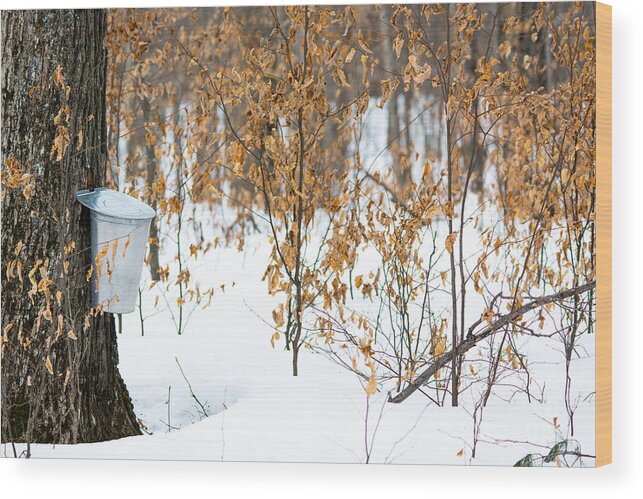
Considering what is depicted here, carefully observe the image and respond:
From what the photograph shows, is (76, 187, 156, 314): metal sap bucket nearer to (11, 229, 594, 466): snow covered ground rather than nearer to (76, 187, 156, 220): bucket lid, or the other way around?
(76, 187, 156, 220): bucket lid

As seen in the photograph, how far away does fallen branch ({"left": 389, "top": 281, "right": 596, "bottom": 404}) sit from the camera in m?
4.00

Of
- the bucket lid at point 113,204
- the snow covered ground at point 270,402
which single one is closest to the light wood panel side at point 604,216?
the snow covered ground at point 270,402

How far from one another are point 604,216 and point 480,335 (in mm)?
651

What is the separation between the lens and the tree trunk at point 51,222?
407 centimetres

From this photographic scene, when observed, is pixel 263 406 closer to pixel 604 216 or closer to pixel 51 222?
pixel 51 222

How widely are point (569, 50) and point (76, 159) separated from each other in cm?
197

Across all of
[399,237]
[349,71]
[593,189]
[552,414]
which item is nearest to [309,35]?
[349,71]

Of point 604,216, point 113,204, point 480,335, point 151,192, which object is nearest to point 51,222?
point 113,204

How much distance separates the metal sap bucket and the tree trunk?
0.05m

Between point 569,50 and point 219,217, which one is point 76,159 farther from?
point 569,50

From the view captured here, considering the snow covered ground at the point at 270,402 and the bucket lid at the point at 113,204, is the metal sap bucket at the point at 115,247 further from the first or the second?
the snow covered ground at the point at 270,402

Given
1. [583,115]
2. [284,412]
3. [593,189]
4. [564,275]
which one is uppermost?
[583,115]

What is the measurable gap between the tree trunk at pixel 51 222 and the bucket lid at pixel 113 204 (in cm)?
5

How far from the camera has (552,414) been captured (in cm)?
392
